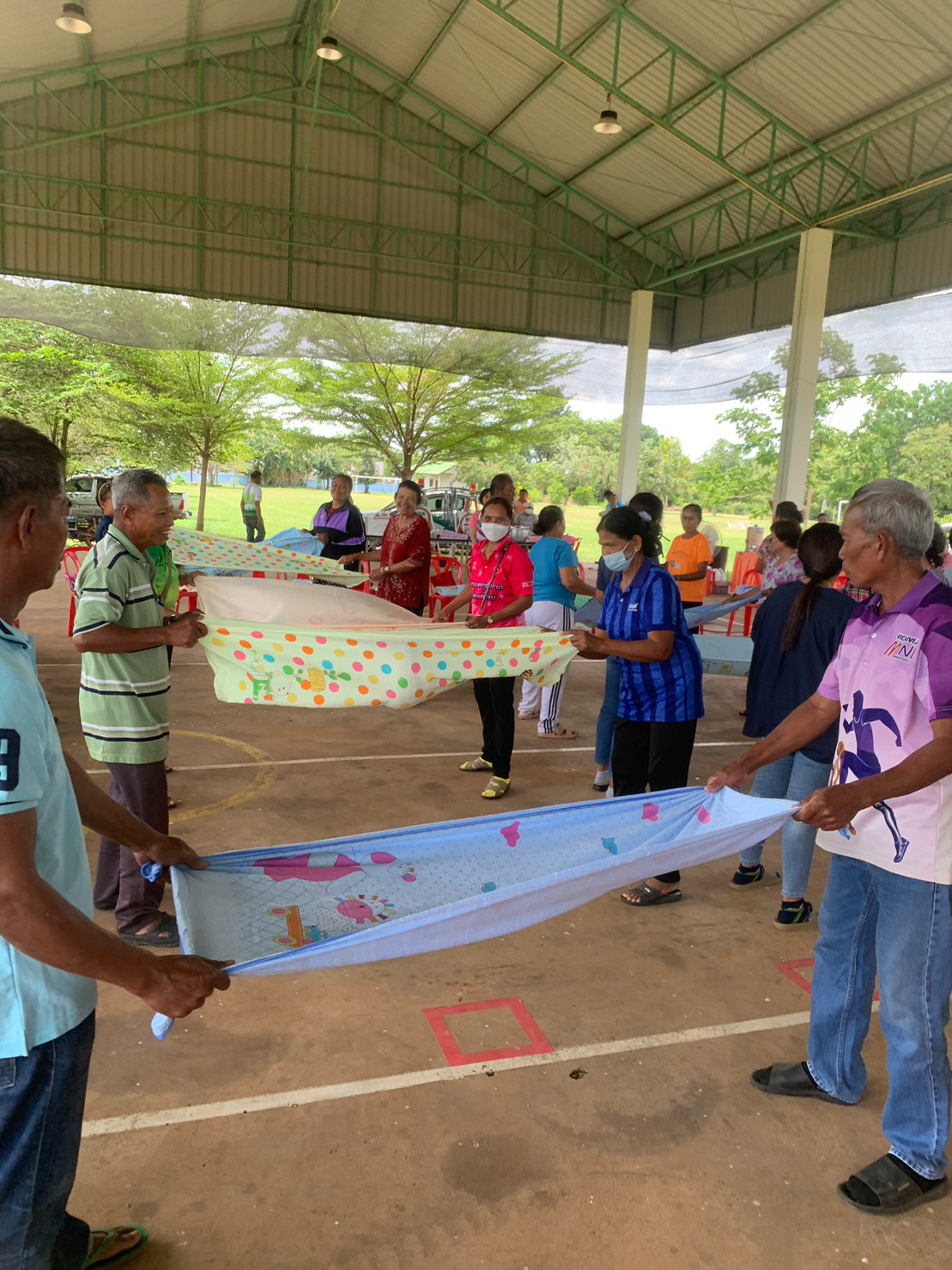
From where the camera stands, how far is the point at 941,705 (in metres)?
2.09

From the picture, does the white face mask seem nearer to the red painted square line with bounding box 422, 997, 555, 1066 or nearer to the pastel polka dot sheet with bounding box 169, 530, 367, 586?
the pastel polka dot sheet with bounding box 169, 530, 367, 586

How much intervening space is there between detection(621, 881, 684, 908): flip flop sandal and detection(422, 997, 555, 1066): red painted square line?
3.14 feet

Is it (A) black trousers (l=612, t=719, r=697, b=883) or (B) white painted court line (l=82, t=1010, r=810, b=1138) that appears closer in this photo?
(B) white painted court line (l=82, t=1010, r=810, b=1138)

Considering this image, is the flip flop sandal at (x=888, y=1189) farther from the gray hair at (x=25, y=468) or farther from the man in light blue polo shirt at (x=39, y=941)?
the gray hair at (x=25, y=468)

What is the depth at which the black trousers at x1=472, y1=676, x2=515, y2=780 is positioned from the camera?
17.1 feet

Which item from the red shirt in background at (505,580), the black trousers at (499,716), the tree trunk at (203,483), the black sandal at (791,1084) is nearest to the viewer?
the black sandal at (791,1084)

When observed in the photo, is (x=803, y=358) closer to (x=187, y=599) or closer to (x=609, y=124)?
(x=609, y=124)

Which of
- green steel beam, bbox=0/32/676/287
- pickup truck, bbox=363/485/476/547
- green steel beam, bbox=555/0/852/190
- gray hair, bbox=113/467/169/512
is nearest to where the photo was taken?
gray hair, bbox=113/467/169/512

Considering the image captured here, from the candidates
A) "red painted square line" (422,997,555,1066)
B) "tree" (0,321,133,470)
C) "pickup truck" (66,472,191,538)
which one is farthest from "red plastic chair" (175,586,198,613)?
"tree" (0,321,133,470)

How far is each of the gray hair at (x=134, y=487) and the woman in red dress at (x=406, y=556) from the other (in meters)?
3.22

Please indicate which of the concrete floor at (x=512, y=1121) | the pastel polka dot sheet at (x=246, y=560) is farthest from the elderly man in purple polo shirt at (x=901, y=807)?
the pastel polka dot sheet at (x=246, y=560)

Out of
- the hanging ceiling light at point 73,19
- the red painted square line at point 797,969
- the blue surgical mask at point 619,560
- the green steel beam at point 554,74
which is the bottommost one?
the red painted square line at point 797,969

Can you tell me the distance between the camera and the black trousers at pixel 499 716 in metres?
5.21

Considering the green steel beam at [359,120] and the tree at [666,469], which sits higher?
the green steel beam at [359,120]
